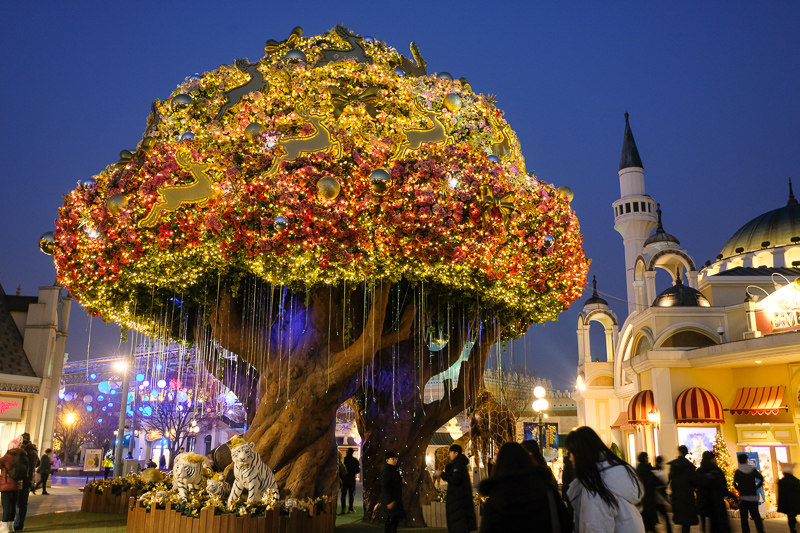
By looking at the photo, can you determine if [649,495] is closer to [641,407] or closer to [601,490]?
[601,490]

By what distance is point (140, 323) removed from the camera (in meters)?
13.8

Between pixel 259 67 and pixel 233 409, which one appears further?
pixel 233 409

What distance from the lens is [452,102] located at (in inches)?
471

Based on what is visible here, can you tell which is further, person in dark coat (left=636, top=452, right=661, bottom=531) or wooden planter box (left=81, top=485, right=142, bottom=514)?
wooden planter box (left=81, top=485, right=142, bottom=514)

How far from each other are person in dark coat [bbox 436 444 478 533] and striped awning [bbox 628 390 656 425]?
58.6 feet

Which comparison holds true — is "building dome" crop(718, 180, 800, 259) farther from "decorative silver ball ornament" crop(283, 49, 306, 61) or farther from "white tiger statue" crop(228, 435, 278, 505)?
"white tiger statue" crop(228, 435, 278, 505)

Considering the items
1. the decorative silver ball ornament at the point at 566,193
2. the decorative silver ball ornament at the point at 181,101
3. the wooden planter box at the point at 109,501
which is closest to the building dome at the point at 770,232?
the decorative silver ball ornament at the point at 566,193

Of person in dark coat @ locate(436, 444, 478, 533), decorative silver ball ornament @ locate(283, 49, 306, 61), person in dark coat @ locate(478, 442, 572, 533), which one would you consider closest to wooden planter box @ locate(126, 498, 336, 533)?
person in dark coat @ locate(436, 444, 478, 533)

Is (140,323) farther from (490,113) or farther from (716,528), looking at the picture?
(716,528)

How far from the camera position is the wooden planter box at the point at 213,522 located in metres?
9.09

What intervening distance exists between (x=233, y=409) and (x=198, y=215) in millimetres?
39946

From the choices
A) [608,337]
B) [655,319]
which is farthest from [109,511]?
[608,337]

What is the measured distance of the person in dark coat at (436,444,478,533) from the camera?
7.62 metres

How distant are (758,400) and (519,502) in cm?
2102
